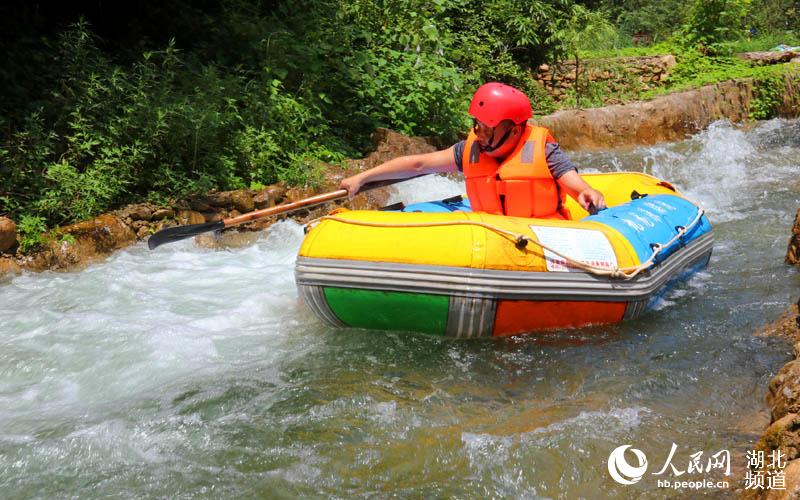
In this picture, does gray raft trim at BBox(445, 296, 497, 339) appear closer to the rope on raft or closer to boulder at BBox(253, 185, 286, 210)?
the rope on raft

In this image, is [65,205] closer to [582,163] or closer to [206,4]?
[206,4]

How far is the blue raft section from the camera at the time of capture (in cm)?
393

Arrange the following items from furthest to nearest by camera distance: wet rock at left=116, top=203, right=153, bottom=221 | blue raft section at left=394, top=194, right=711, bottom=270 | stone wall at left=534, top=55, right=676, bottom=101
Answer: stone wall at left=534, top=55, right=676, bottom=101
wet rock at left=116, top=203, right=153, bottom=221
blue raft section at left=394, top=194, right=711, bottom=270

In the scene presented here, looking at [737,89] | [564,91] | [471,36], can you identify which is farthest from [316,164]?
[737,89]

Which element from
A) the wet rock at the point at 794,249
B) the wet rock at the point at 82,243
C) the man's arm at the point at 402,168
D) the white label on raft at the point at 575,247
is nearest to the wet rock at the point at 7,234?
the wet rock at the point at 82,243

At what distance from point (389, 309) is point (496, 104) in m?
1.25

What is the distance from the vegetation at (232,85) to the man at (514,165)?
214 centimetres

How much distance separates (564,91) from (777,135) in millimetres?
2817

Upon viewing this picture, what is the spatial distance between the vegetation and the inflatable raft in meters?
2.42

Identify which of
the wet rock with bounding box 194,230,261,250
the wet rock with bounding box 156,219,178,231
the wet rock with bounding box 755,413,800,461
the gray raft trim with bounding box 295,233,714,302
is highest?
the wet rock with bounding box 755,413,800,461

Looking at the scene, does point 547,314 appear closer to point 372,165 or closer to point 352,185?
point 352,185

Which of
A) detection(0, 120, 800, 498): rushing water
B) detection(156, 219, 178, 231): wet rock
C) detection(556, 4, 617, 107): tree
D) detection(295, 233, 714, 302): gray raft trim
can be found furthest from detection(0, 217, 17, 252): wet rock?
detection(556, 4, 617, 107): tree

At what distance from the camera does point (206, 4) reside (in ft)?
25.1

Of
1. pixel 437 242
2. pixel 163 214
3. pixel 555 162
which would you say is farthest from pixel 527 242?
pixel 163 214
